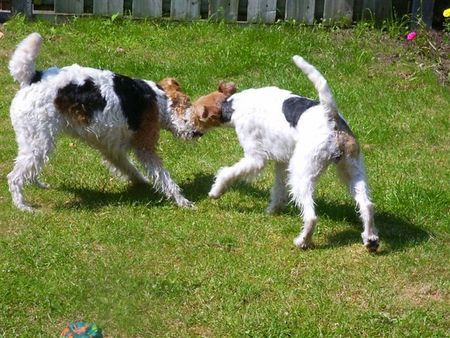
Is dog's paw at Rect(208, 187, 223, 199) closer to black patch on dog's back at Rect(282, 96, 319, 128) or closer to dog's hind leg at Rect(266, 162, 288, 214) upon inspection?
dog's hind leg at Rect(266, 162, 288, 214)

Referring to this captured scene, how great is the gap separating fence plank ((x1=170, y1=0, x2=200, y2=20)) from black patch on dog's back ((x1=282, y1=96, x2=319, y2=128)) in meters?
4.95

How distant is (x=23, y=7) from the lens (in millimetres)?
11102

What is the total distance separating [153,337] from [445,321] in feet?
5.80

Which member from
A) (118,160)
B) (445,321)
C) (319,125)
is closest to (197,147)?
(118,160)

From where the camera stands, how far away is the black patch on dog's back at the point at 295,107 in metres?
6.32

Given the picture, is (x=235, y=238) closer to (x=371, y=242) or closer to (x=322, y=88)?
(x=371, y=242)

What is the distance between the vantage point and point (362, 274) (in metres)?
5.88

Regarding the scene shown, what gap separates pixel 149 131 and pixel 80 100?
0.66 meters

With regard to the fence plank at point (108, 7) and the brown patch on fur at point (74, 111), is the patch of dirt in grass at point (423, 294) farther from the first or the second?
the fence plank at point (108, 7)

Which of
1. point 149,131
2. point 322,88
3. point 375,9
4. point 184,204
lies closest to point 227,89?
point 149,131

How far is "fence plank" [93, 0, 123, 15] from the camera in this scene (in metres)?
11.1

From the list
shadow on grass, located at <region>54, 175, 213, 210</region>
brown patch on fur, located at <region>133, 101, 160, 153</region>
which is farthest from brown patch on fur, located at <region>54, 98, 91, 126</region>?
shadow on grass, located at <region>54, 175, 213, 210</region>

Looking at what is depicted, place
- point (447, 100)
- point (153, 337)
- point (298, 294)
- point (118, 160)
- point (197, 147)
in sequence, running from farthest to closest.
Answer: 1. point (447, 100)
2. point (197, 147)
3. point (118, 160)
4. point (298, 294)
5. point (153, 337)

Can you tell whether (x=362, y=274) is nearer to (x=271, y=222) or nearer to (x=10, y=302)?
(x=271, y=222)
